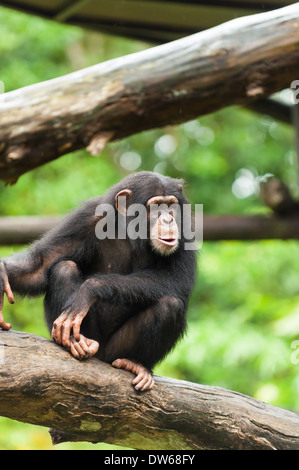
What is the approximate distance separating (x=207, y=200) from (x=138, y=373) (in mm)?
7874

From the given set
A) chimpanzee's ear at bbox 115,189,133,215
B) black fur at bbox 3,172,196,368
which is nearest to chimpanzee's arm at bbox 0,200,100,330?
black fur at bbox 3,172,196,368

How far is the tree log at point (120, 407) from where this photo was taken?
2.61m

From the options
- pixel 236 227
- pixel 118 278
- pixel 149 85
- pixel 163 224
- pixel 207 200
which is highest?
pixel 207 200

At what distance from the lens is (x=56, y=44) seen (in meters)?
10.1

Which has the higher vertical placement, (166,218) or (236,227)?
(236,227)

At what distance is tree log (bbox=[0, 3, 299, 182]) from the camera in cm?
Answer: 304

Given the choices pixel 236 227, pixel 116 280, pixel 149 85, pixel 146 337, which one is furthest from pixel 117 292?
pixel 236 227

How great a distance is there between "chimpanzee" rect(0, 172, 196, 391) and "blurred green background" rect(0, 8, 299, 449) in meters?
2.75

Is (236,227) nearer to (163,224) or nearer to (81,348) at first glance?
(163,224)

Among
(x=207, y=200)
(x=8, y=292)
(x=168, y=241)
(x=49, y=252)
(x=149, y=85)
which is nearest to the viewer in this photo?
(x=8, y=292)

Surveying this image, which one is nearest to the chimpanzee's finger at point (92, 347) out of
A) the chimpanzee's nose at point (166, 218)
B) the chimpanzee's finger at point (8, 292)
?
the chimpanzee's finger at point (8, 292)

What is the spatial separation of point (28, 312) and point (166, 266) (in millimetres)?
6494

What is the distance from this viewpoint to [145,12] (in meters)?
5.42
